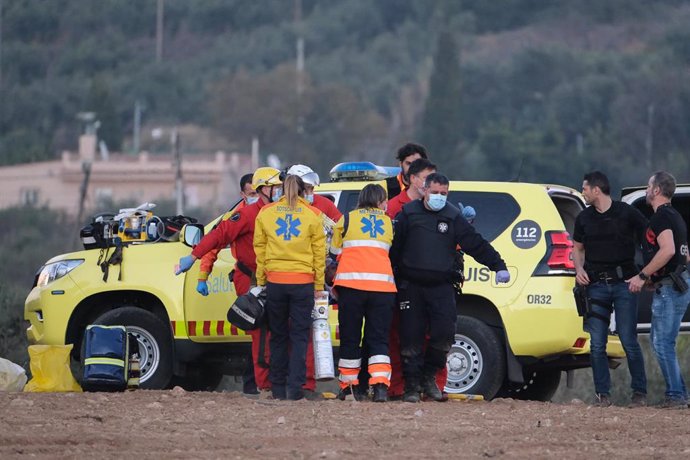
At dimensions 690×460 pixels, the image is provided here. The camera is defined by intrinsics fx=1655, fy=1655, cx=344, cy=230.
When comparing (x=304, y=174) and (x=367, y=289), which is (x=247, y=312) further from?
(x=304, y=174)

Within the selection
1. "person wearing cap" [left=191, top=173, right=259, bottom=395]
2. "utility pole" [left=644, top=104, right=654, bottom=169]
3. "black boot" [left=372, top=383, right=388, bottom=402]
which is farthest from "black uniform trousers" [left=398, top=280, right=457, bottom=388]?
"utility pole" [left=644, top=104, right=654, bottom=169]

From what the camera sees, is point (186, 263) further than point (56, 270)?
No

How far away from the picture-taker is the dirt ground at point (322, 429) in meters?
9.15

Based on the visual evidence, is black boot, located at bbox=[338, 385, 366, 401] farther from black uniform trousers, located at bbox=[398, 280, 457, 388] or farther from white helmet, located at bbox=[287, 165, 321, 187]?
white helmet, located at bbox=[287, 165, 321, 187]

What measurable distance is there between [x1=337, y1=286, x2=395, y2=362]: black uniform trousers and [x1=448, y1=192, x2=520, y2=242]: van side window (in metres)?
1.13

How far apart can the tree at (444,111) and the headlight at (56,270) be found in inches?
2892

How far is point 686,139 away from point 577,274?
70.9 meters

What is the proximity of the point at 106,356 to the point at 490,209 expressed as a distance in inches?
124

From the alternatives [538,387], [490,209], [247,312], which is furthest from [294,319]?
[538,387]

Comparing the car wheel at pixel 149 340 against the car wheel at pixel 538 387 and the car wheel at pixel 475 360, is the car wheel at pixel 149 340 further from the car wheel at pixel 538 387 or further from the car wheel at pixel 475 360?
the car wheel at pixel 538 387

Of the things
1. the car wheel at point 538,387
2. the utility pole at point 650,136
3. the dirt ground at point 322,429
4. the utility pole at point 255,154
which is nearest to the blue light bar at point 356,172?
the dirt ground at point 322,429

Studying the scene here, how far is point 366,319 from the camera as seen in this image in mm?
11883

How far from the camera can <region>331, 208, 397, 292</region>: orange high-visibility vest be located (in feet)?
38.7

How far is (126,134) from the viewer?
111062mm
